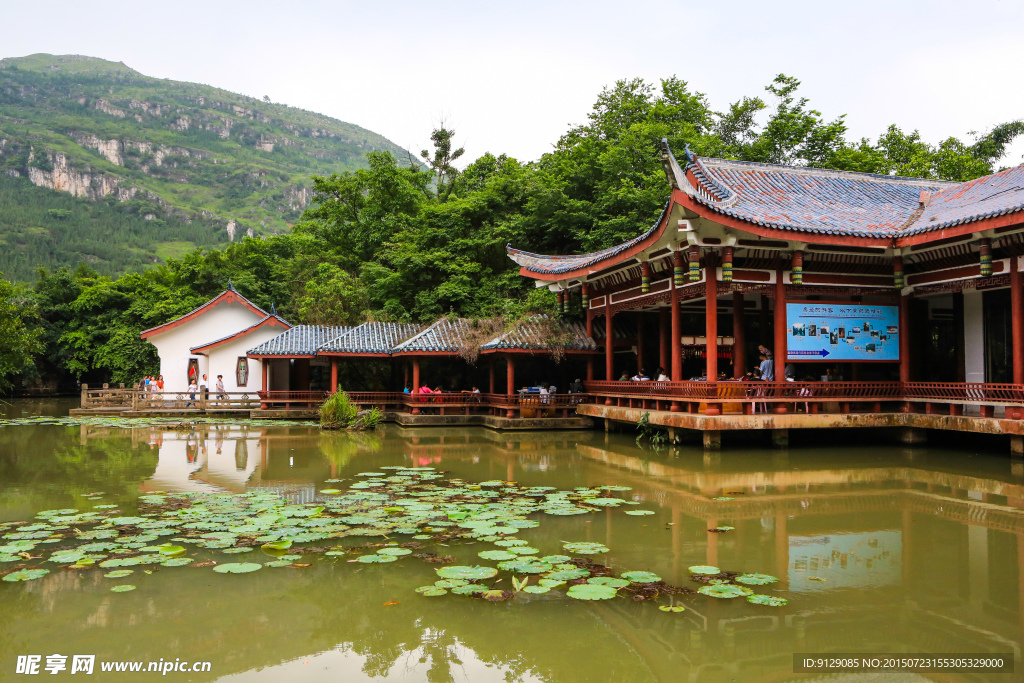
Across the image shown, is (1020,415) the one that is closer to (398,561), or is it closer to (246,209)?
(398,561)

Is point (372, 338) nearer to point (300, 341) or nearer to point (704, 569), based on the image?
point (300, 341)

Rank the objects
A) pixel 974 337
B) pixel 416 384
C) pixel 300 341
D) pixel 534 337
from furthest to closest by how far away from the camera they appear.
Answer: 1. pixel 300 341
2. pixel 416 384
3. pixel 534 337
4. pixel 974 337

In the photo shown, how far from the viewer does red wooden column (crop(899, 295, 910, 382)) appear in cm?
1474

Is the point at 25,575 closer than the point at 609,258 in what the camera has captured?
Yes

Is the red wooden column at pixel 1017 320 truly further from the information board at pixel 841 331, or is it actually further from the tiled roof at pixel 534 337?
the tiled roof at pixel 534 337

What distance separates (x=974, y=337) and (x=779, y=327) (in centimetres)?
423

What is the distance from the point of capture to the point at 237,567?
5.37 metres

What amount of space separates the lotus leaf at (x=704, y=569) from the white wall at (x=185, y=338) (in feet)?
87.5

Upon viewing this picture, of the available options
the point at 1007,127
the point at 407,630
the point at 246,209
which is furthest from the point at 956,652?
the point at 246,209

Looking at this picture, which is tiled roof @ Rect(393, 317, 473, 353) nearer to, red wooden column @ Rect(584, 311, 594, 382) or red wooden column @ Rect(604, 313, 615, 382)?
red wooden column @ Rect(584, 311, 594, 382)

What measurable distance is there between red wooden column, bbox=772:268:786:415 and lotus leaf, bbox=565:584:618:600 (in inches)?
393

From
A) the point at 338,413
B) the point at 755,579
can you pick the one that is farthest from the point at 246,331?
the point at 755,579

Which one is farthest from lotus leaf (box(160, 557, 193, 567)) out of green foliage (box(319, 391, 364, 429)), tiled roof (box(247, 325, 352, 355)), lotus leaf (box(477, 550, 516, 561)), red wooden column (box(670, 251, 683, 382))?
tiled roof (box(247, 325, 352, 355))
